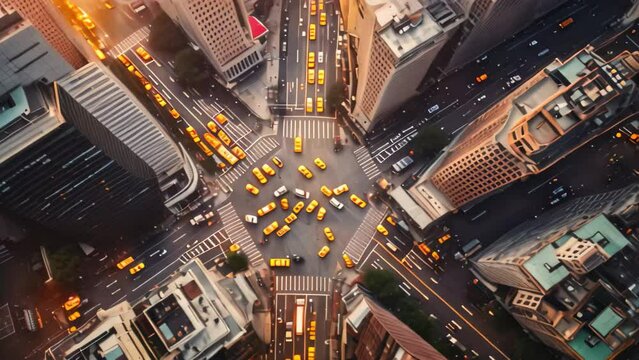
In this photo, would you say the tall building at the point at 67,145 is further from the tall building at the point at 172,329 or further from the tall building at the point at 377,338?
the tall building at the point at 377,338

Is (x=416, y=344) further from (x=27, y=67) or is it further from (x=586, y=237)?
(x=27, y=67)

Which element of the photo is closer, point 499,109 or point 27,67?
point 27,67

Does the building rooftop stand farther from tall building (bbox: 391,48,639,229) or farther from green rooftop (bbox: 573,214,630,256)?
green rooftop (bbox: 573,214,630,256)

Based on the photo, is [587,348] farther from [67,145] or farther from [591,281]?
[67,145]

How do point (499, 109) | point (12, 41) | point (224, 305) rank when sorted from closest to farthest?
point (12, 41), point (224, 305), point (499, 109)

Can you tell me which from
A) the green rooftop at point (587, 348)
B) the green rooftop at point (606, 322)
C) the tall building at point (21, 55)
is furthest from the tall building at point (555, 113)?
the tall building at point (21, 55)

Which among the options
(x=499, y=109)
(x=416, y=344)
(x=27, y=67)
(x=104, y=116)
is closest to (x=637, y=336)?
(x=416, y=344)

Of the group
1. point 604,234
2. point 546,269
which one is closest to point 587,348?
point 546,269
